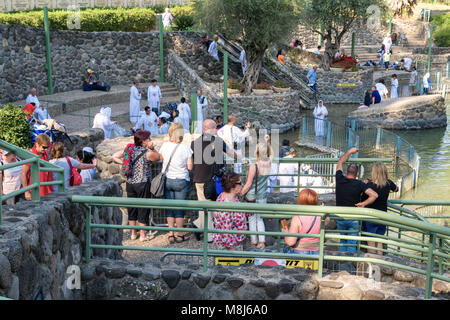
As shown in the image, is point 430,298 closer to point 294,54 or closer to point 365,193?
point 365,193

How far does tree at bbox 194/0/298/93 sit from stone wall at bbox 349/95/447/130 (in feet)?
15.1

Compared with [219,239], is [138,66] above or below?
above

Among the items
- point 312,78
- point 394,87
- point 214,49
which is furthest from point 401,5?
point 214,49

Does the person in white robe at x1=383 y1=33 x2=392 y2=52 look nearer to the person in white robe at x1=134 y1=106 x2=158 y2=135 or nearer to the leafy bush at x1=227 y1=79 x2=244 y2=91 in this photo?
the leafy bush at x1=227 y1=79 x2=244 y2=91

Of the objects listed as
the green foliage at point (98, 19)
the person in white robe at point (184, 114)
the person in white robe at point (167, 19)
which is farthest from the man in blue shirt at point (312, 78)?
the person in white robe at point (184, 114)

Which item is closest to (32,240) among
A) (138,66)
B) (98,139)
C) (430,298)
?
(430,298)

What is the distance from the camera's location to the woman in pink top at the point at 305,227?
589 centimetres

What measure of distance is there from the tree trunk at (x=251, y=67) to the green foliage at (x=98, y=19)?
211 inches

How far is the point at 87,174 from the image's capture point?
349 inches

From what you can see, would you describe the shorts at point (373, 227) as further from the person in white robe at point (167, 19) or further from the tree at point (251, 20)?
the person in white robe at point (167, 19)

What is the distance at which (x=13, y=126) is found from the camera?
39.1ft

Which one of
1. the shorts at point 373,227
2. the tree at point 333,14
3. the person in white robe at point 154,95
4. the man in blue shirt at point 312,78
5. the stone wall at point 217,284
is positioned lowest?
the stone wall at point 217,284
